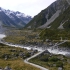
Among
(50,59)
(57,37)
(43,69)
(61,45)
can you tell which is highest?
(57,37)

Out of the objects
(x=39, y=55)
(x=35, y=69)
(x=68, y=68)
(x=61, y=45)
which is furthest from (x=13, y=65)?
(x=61, y=45)

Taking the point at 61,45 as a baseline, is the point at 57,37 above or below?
above

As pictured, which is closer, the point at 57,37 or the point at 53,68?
the point at 53,68

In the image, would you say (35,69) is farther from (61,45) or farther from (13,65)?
(61,45)

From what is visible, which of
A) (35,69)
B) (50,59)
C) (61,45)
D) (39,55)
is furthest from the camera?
(61,45)

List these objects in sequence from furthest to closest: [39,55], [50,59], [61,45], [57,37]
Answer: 1. [57,37]
2. [61,45]
3. [39,55]
4. [50,59]

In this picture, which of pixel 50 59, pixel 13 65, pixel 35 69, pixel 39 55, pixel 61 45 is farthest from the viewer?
pixel 61 45

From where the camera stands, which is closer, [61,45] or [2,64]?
[2,64]

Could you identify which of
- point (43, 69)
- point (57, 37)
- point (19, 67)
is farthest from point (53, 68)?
point (57, 37)

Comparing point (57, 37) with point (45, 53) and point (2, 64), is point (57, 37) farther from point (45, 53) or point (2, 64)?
point (2, 64)
